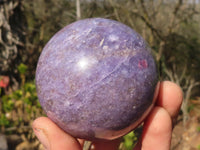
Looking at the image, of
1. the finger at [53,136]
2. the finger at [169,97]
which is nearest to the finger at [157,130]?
the finger at [169,97]

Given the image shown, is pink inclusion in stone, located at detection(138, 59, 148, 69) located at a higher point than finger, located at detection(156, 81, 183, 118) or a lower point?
higher

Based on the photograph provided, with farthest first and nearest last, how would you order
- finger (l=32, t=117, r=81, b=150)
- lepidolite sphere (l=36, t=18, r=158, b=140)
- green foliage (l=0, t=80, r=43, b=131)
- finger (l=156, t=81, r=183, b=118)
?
green foliage (l=0, t=80, r=43, b=131)
finger (l=156, t=81, r=183, b=118)
finger (l=32, t=117, r=81, b=150)
lepidolite sphere (l=36, t=18, r=158, b=140)

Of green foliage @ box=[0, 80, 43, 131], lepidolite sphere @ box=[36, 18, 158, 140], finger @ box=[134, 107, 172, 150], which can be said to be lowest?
green foliage @ box=[0, 80, 43, 131]

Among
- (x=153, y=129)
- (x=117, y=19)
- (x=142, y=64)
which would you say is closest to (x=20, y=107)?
(x=117, y=19)

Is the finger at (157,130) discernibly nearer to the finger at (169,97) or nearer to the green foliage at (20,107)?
the finger at (169,97)

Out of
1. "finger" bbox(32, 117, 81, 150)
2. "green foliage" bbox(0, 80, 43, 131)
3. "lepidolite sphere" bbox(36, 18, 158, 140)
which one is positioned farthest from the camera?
"green foliage" bbox(0, 80, 43, 131)

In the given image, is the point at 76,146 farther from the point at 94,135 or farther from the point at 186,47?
the point at 186,47

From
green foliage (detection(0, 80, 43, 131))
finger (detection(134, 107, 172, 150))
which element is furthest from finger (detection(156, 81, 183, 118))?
green foliage (detection(0, 80, 43, 131))

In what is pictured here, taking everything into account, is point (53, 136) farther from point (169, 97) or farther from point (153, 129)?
point (169, 97)

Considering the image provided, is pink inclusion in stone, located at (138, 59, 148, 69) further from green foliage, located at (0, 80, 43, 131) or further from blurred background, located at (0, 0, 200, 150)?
green foliage, located at (0, 80, 43, 131)
